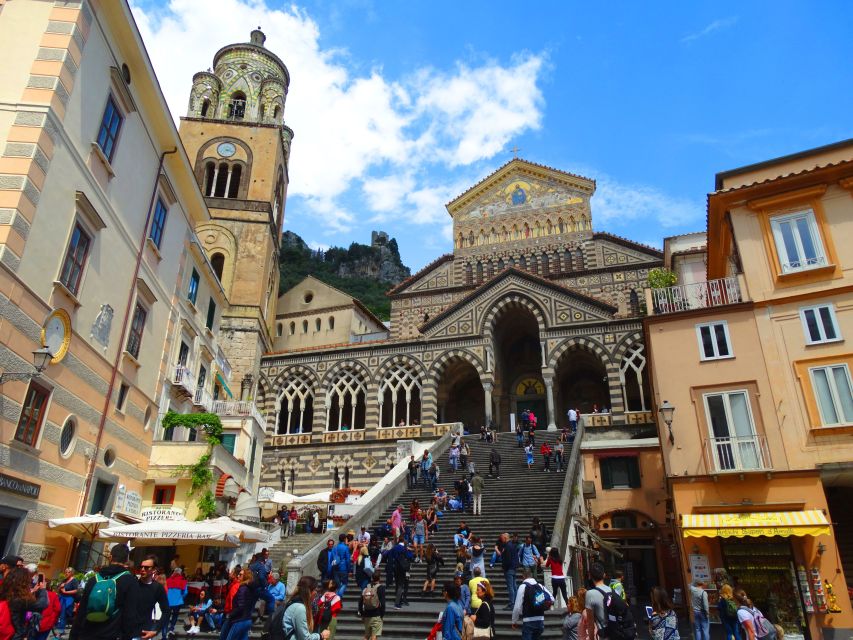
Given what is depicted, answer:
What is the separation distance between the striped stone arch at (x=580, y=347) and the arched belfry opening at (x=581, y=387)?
5.48 feet

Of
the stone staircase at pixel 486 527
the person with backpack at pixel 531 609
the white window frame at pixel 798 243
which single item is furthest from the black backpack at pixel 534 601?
the white window frame at pixel 798 243

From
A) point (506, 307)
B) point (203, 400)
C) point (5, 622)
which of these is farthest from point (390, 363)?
point (5, 622)

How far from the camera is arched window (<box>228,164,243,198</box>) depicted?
38156mm

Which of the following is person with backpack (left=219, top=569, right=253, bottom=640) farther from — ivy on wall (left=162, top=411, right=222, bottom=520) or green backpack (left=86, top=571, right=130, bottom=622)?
ivy on wall (left=162, top=411, right=222, bottom=520)

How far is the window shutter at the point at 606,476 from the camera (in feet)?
72.2

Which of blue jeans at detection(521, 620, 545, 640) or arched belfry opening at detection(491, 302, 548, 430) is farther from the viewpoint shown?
arched belfry opening at detection(491, 302, 548, 430)

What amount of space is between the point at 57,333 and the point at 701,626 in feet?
43.4

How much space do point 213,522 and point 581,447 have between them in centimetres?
1340

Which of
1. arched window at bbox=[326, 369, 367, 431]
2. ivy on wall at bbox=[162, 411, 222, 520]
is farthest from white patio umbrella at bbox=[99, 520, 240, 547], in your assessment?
arched window at bbox=[326, 369, 367, 431]

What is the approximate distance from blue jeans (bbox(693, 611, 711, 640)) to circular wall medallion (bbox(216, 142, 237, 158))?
36498 millimetres

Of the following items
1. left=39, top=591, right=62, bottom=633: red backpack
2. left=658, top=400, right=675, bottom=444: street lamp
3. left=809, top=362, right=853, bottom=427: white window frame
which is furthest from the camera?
left=658, top=400, right=675, bottom=444: street lamp

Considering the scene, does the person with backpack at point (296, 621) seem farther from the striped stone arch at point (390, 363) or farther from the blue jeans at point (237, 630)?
the striped stone arch at point (390, 363)

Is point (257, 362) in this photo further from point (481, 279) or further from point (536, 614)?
point (536, 614)

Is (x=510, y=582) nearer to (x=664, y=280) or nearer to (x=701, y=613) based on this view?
(x=701, y=613)
